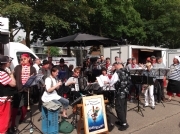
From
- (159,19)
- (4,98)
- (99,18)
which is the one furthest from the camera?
(159,19)

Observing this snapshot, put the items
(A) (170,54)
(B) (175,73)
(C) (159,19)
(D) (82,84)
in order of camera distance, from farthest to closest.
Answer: (C) (159,19), (A) (170,54), (B) (175,73), (D) (82,84)

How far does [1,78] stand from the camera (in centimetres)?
469

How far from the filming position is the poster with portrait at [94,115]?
5316 mm

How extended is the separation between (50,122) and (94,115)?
1.07 metres

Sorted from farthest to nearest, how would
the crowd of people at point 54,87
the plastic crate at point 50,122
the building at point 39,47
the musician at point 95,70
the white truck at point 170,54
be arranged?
the building at point 39,47 → the white truck at point 170,54 → the musician at point 95,70 → the plastic crate at point 50,122 → the crowd of people at point 54,87

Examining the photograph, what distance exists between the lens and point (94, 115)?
17.9ft

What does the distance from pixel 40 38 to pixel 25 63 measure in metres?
17.0

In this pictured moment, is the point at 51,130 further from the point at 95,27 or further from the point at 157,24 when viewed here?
the point at 157,24

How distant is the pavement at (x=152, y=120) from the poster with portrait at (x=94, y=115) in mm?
732

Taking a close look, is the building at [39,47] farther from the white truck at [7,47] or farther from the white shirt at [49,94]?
the white shirt at [49,94]

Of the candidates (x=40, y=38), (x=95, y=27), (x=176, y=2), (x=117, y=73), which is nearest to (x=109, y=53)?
(x=95, y=27)

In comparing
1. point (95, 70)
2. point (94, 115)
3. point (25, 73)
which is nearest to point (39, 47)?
point (95, 70)

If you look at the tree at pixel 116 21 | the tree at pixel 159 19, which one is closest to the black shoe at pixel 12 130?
the tree at pixel 116 21

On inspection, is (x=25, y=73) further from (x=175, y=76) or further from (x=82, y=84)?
(x=175, y=76)
